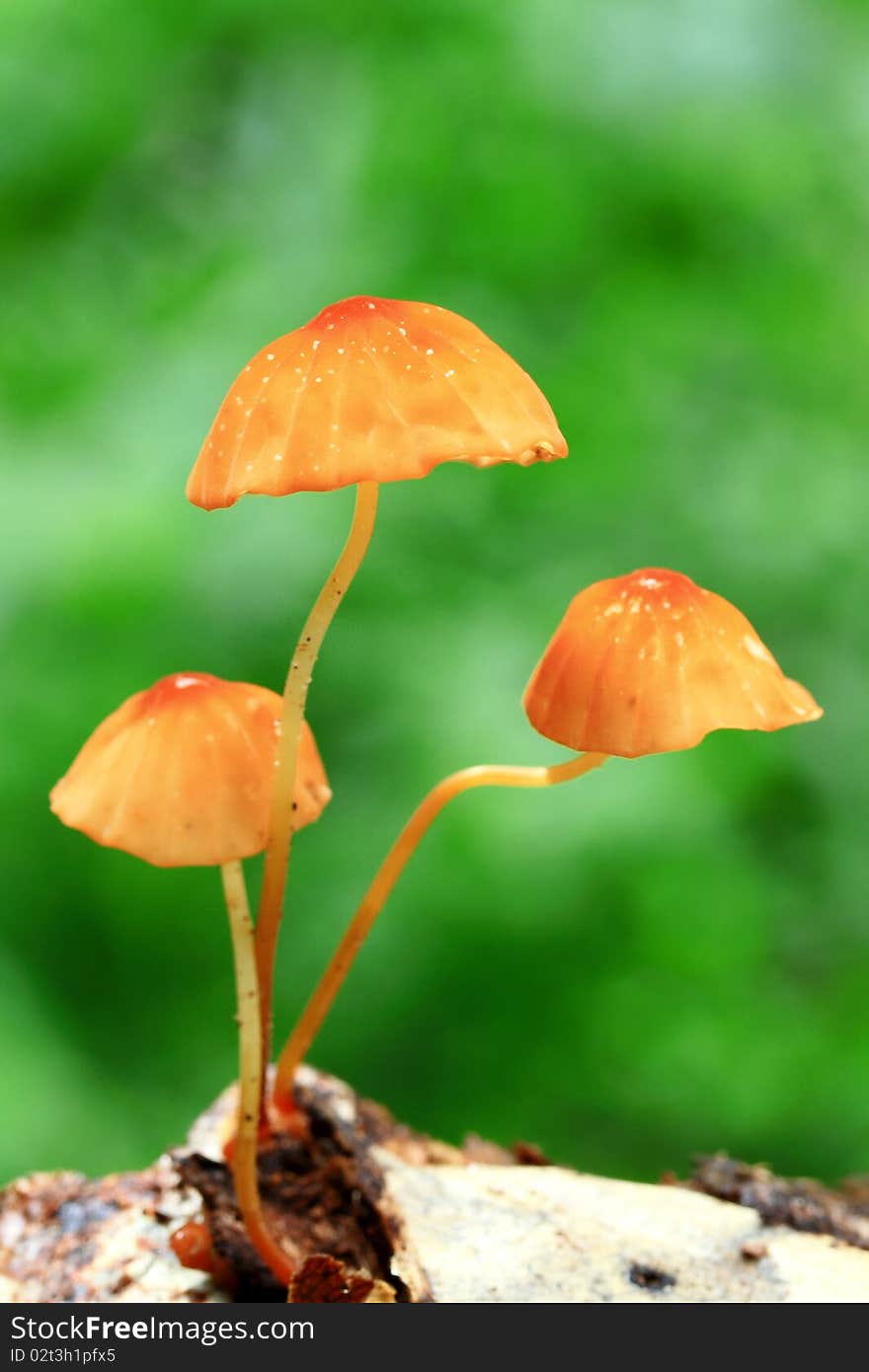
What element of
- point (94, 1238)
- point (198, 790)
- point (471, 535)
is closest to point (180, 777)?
point (198, 790)

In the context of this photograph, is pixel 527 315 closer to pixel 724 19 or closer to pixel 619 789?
pixel 724 19

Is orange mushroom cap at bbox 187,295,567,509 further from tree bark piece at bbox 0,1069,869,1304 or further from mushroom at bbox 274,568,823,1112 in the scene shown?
tree bark piece at bbox 0,1069,869,1304

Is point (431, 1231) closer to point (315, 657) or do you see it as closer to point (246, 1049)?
point (246, 1049)

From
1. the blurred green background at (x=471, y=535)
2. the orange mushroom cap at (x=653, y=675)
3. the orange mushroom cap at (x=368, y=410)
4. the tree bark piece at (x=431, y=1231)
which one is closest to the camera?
the orange mushroom cap at (x=368, y=410)

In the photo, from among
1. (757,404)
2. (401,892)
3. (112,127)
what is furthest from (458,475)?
(112,127)

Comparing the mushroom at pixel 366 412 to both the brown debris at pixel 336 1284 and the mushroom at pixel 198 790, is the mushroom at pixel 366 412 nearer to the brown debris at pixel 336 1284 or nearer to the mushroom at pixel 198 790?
the mushroom at pixel 198 790

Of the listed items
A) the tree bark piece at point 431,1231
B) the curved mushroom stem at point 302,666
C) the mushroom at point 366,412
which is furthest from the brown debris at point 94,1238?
the mushroom at point 366,412
